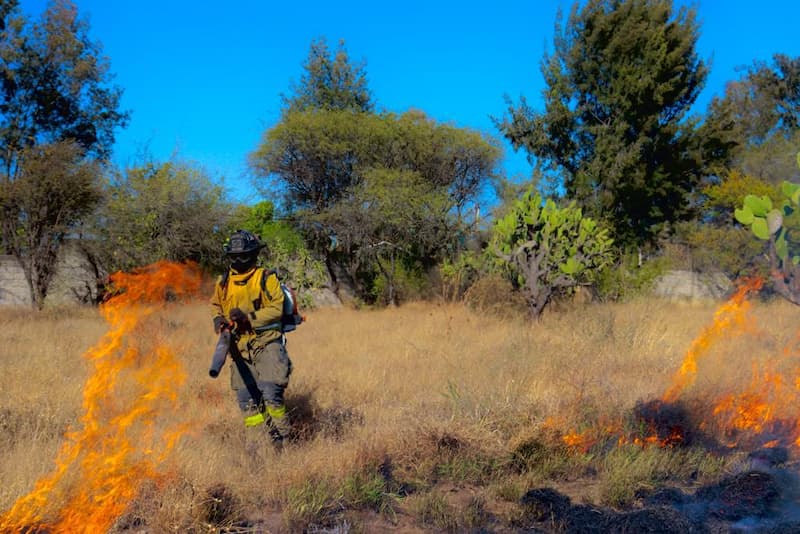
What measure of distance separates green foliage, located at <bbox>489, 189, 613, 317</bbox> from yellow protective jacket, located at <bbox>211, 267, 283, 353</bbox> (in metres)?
8.00

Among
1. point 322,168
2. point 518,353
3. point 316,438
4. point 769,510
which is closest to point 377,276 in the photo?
point 322,168

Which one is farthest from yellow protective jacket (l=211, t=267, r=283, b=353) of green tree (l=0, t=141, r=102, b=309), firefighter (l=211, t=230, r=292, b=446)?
green tree (l=0, t=141, r=102, b=309)

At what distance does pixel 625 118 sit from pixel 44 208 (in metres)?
16.8

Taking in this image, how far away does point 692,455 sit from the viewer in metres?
5.19

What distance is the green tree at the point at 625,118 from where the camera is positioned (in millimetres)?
19781

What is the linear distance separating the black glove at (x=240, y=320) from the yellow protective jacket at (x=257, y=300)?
5 cm

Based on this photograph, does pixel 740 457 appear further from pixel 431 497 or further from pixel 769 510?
pixel 431 497

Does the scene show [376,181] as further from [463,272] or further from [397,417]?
[397,417]

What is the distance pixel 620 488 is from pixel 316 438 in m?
2.44

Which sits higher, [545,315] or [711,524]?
[545,315]

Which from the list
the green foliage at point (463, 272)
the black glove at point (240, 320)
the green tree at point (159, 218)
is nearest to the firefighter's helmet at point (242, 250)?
the black glove at point (240, 320)

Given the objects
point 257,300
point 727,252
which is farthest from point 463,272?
point 257,300

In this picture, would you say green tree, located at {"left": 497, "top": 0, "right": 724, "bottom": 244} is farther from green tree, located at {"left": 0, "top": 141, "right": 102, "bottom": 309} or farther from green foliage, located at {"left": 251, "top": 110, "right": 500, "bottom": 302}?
green tree, located at {"left": 0, "top": 141, "right": 102, "bottom": 309}

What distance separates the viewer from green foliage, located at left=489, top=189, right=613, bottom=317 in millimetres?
12391
